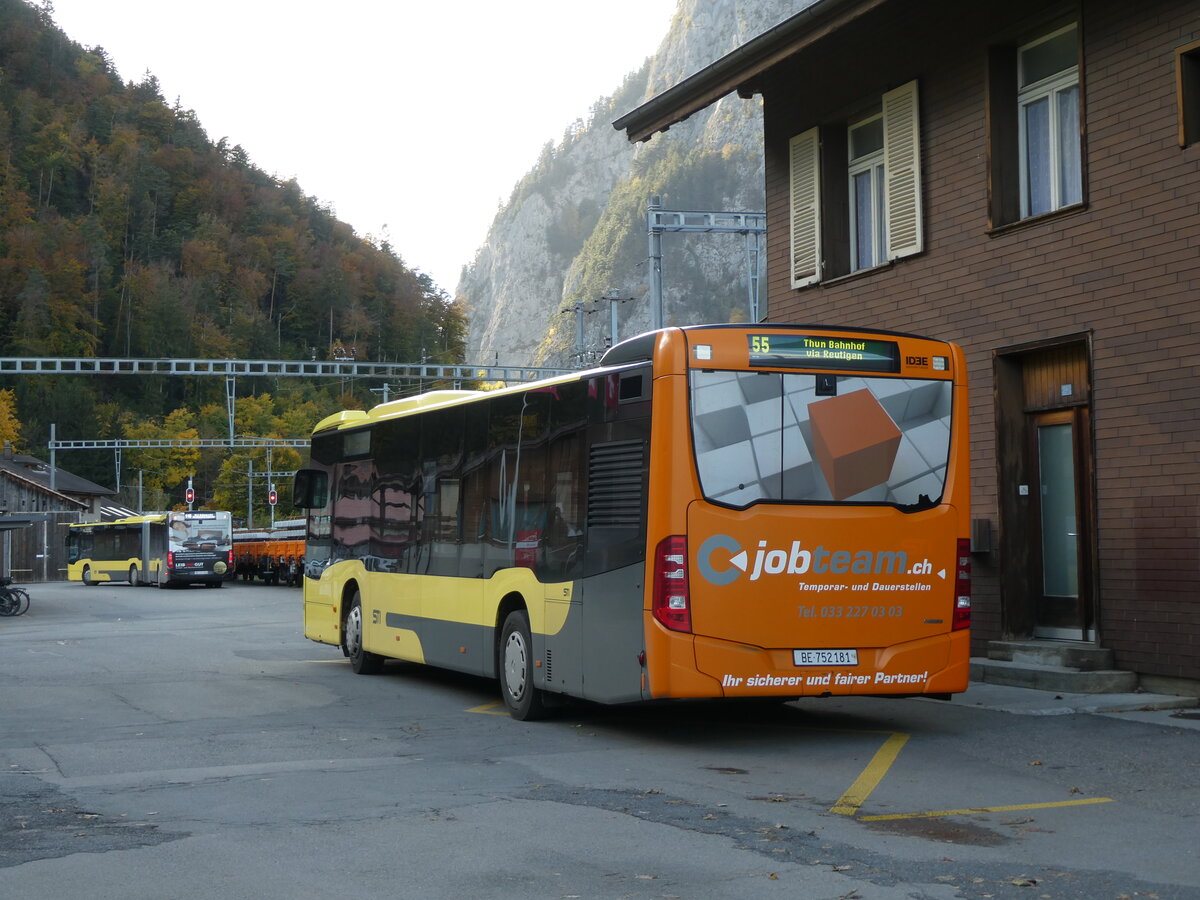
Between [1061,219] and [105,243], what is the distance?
118 m

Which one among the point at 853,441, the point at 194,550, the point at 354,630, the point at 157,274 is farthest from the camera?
the point at 157,274

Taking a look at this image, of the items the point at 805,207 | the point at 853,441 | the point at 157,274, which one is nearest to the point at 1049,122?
the point at 805,207

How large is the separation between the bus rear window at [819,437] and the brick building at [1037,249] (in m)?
3.02

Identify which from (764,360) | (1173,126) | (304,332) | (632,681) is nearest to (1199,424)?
(1173,126)

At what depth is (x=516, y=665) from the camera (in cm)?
1221

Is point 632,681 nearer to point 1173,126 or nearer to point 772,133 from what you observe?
point 1173,126

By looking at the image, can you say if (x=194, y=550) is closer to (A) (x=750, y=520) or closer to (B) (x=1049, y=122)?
(B) (x=1049, y=122)

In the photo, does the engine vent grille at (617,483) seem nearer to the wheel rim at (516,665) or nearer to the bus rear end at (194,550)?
the wheel rim at (516,665)

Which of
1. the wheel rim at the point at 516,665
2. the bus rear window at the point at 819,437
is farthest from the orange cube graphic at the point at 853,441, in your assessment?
the wheel rim at the point at 516,665

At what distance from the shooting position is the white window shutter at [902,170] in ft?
51.9

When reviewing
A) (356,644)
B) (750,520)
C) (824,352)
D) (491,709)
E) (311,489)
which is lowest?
(491,709)

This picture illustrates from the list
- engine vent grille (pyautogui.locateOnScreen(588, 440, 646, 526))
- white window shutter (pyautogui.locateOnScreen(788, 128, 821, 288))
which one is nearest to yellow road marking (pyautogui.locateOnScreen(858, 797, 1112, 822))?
engine vent grille (pyautogui.locateOnScreen(588, 440, 646, 526))

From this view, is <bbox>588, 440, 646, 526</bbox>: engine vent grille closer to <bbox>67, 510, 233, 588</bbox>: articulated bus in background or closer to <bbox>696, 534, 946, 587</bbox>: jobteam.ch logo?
<bbox>696, 534, 946, 587</bbox>: jobteam.ch logo

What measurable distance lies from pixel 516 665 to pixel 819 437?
3.44 meters
